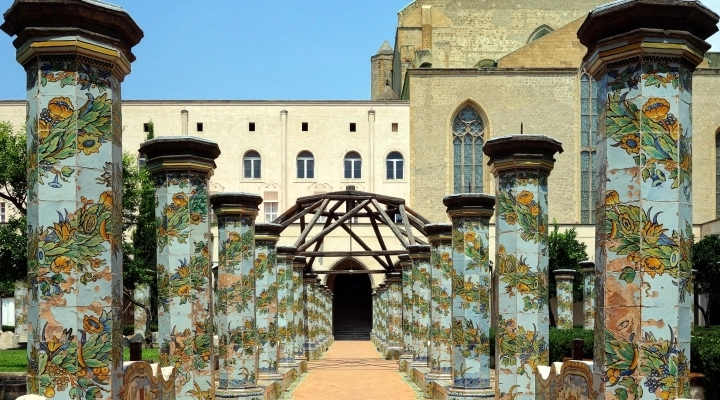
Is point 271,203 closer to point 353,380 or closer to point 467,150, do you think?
point 467,150

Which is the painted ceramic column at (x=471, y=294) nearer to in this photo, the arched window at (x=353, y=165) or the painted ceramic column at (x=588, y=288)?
the painted ceramic column at (x=588, y=288)

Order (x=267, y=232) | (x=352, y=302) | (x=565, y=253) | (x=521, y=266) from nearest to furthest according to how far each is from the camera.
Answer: (x=521, y=266), (x=267, y=232), (x=565, y=253), (x=352, y=302)

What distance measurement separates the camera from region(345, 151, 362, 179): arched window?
167ft

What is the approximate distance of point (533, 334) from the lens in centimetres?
Result: 1298

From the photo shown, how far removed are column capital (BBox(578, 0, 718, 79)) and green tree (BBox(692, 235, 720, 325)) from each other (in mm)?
32366

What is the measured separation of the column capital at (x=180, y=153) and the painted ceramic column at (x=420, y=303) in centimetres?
1066

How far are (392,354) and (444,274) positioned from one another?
13.1m

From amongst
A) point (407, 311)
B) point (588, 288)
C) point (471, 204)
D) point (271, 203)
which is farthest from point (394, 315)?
point (471, 204)

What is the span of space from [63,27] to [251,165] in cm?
4280

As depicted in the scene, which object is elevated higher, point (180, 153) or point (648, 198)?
point (180, 153)

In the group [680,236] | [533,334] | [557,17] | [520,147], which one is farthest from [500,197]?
[557,17]

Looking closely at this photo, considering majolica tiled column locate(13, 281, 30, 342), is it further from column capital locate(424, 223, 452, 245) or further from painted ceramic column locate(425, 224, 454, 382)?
column capital locate(424, 223, 452, 245)

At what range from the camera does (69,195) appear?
820cm

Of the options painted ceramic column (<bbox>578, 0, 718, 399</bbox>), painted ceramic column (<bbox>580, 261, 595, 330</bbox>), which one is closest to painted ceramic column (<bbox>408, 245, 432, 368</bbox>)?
painted ceramic column (<bbox>580, 261, 595, 330</bbox>)
